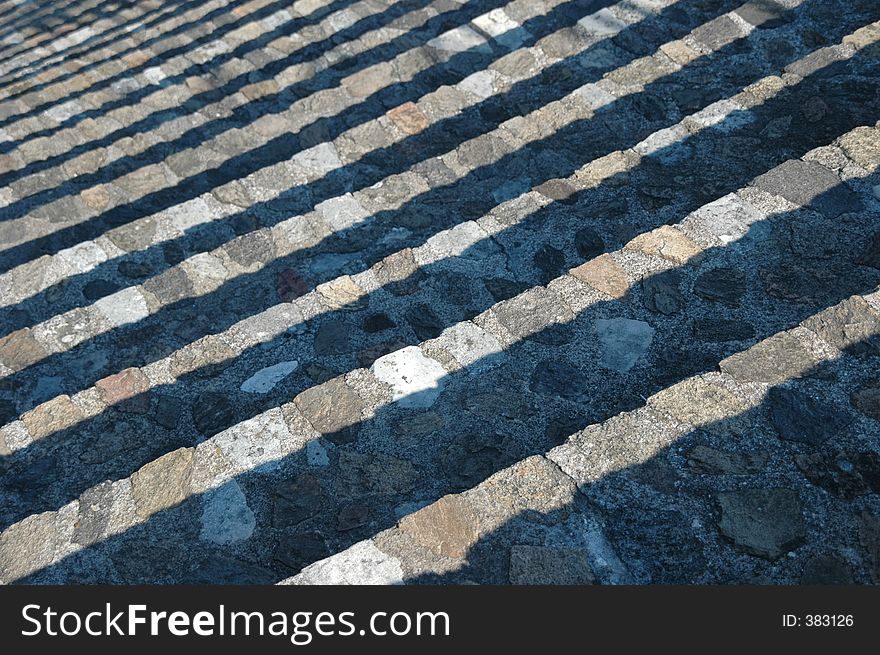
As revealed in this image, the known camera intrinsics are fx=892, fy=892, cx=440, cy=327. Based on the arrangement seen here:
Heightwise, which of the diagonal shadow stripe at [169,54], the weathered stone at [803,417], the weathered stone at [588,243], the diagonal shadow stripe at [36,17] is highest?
the diagonal shadow stripe at [36,17]

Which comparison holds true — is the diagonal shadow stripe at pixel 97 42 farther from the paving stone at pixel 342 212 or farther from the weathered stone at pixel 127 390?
the weathered stone at pixel 127 390

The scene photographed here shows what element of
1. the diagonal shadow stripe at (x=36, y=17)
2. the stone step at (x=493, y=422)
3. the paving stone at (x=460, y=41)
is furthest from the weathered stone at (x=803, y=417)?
the diagonal shadow stripe at (x=36, y=17)

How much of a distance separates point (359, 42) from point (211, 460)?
3432 millimetres

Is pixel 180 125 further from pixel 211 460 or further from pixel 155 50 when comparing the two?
pixel 211 460

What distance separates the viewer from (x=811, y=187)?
3010 millimetres

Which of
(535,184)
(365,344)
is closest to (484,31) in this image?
(535,184)

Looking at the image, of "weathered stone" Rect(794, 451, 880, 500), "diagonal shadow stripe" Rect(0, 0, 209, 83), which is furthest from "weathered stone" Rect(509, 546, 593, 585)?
"diagonal shadow stripe" Rect(0, 0, 209, 83)

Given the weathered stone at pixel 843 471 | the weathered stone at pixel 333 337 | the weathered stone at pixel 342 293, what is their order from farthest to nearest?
the weathered stone at pixel 342 293
the weathered stone at pixel 333 337
the weathered stone at pixel 843 471

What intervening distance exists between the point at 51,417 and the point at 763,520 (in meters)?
→ 2.37

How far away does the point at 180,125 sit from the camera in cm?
507

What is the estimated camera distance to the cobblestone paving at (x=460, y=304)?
2.20 metres

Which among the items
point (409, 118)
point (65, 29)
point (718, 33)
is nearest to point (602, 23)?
point (718, 33)

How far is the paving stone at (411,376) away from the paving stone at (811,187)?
130 cm

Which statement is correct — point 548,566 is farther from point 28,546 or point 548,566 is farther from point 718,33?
point 718,33
